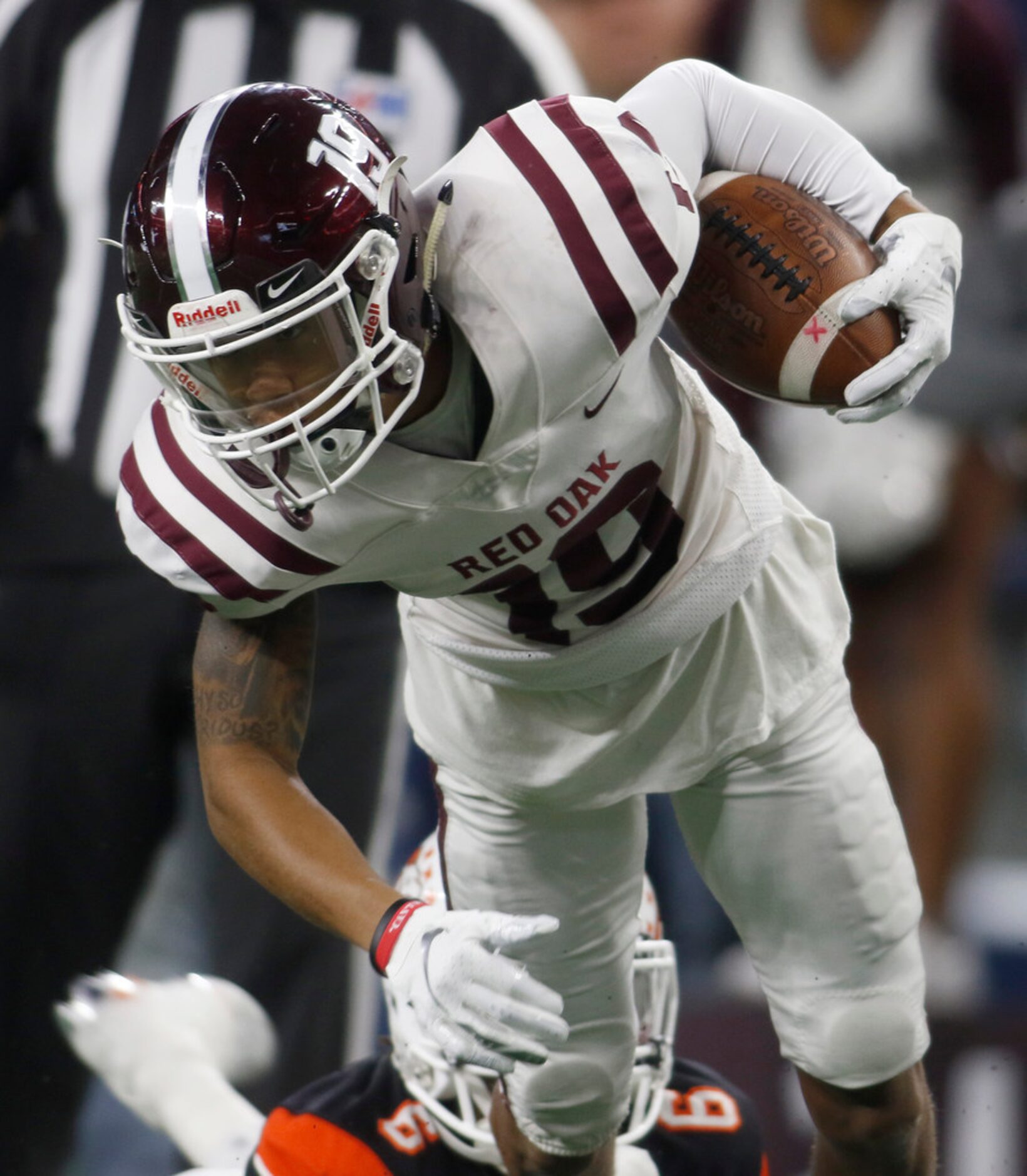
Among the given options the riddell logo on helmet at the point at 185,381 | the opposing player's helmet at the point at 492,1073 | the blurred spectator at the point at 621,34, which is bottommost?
the opposing player's helmet at the point at 492,1073

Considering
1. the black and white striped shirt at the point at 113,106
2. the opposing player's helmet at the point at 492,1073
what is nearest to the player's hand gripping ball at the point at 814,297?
the opposing player's helmet at the point at 492,1073

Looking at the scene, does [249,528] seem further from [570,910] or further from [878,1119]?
[878,1119]

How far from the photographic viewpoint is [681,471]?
1545 millimetres

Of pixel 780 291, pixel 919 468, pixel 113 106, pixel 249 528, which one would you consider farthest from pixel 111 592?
pixel 919 468

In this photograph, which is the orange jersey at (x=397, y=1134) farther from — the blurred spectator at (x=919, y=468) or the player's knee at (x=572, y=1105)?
the blurred spectator at (x=919, y=468)

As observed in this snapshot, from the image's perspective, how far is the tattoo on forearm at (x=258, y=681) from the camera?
1.47 metres

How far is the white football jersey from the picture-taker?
53.1 inches

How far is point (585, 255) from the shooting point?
4.44 ft

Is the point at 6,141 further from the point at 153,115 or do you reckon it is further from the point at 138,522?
the point at 138,522

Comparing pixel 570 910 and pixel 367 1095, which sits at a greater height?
pixel 570 910

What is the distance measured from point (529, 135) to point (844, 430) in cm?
133

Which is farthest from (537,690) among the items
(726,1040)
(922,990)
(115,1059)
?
(726,1040)

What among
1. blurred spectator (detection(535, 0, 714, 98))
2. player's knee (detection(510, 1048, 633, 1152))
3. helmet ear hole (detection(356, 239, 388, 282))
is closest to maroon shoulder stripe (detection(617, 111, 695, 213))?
helmet ear hole (detection(356, 239, 388, 282))

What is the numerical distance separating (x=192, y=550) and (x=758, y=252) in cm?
52
